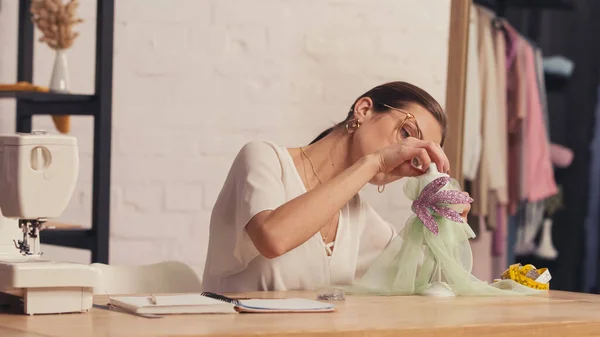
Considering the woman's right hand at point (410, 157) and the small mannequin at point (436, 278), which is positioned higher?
the woman's right hand at point (410, 157)

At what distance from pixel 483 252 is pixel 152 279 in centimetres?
168

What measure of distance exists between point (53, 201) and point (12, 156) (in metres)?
0.09

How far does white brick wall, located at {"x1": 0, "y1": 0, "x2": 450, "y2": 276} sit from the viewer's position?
9.77 ft

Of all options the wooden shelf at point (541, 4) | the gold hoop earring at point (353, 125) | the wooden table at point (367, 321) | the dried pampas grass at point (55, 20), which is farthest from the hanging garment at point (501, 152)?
the wooden table at point (367, 321)

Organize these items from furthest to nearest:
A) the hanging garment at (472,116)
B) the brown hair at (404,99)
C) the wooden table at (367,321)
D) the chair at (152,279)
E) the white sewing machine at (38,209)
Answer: the hanging garment at (472,116) → the brown hair at (404,99) → the chair at (152,279) → the white sewing machine at (38,209) → the wooden table at (367,321)

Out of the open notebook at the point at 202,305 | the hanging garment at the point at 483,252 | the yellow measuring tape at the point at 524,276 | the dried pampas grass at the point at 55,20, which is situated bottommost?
the hanging garment at the point at 483,252

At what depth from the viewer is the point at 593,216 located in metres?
3.78

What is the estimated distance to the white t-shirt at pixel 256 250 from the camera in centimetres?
216

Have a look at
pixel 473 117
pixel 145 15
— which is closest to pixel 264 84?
pixel 145 15

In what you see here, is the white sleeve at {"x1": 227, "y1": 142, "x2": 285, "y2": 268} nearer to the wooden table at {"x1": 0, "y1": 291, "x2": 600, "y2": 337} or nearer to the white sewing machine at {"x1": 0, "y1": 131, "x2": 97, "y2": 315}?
the wooden table at {"x1": 0, "y1": 291, "x2": 600, "y2": 337}

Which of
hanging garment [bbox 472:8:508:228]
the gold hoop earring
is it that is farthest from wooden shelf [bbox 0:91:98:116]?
hanging garment [bbox 472:8:508:228]

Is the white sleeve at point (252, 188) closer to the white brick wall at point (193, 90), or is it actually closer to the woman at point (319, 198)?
the woman at point (319, 198)

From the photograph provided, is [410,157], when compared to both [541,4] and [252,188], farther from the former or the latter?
[541,4]

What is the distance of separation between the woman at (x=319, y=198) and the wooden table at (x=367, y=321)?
0.73 feet
